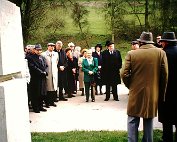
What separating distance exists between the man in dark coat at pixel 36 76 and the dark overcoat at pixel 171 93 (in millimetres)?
5518

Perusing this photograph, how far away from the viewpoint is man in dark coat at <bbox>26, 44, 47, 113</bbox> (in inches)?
451

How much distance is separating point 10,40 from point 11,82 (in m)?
Answer: 0.30

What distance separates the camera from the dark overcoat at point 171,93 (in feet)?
21.9

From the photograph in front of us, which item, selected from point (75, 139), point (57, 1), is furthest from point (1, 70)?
point (57, 1)

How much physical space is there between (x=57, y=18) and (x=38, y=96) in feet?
88.7

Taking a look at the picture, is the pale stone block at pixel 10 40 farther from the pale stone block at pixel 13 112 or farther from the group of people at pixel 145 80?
the group of people at pixel 145 80

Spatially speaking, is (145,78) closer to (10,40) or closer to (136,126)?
(136,126)

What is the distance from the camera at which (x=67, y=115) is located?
11.0 metres

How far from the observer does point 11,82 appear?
2.87m

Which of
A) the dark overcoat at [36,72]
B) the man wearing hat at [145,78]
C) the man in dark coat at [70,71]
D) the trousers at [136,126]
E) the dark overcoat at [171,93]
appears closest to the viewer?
the man wearing hat at [145,78]

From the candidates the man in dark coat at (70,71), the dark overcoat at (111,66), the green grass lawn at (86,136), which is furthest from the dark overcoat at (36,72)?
the green grass lawn at (86,136)

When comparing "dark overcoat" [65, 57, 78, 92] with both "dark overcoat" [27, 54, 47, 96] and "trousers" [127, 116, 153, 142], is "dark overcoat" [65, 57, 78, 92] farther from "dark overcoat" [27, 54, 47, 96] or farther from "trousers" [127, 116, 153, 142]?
"trousers" [127, 116, 153, 142]

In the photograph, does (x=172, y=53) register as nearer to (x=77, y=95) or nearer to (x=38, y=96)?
(x=38, y=96)

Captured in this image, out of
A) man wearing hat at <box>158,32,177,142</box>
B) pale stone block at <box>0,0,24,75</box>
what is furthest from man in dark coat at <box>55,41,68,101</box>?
pale stone block at <box>0,0,24,75</box>
